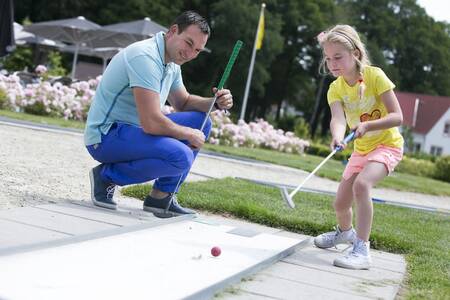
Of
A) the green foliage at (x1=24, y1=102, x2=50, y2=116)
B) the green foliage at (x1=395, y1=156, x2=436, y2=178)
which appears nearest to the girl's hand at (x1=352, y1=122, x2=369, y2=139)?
the green foliage at (x1=24, y1=102, x2=50, y2=116)

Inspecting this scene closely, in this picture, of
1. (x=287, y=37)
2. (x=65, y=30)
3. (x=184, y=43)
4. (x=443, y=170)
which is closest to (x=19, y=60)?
(x=65, y=30)

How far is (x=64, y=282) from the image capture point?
91.7 inches

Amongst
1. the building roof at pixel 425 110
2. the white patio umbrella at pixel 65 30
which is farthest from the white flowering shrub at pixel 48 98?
the building roof at pixel 425 110

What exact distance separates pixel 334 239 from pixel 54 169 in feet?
7.95

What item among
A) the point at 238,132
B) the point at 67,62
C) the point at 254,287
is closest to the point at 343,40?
the point at 254,287

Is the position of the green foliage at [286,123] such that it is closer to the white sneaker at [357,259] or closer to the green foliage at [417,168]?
the green foliage at [417,168]

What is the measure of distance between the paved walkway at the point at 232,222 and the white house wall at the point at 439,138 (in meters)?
45.0

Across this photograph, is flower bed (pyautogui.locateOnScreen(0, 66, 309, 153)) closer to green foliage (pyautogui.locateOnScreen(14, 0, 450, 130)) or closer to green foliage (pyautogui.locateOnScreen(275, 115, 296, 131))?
green foliage (pyautogui.locateOnScreen(14, 0, 450, 130))

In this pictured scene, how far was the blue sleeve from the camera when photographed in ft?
11.8

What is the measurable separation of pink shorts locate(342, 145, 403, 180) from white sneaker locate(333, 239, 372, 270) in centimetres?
45

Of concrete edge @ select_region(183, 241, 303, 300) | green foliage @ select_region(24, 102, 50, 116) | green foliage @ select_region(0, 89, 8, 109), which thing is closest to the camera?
concrete edge @ select_region(183, 241, 303, 300)

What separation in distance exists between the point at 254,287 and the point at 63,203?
1474 mm

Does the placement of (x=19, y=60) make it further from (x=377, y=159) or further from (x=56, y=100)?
(x=377, y=159)

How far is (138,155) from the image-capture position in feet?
12.3
